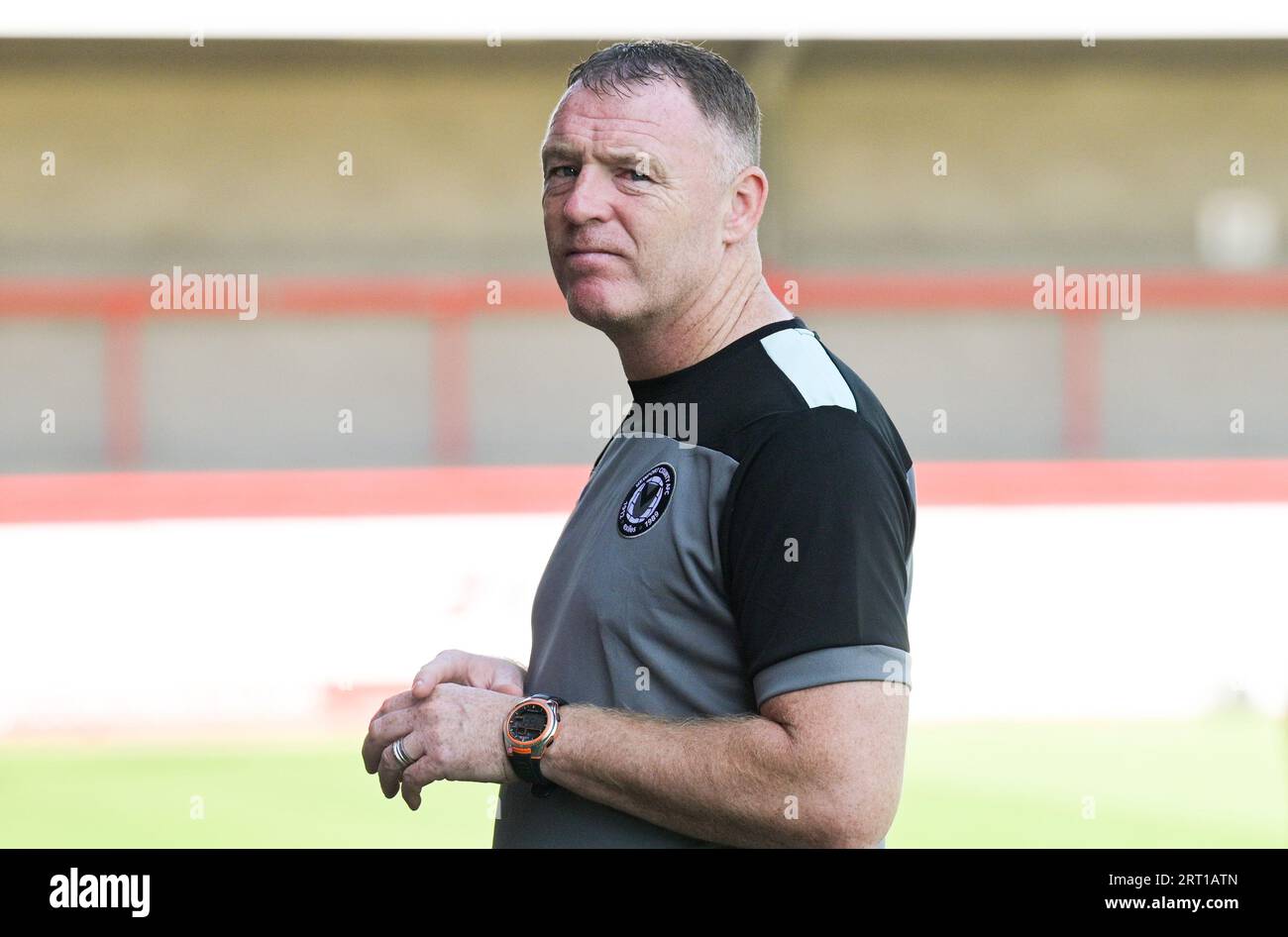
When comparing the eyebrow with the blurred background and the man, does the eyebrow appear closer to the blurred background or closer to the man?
the man

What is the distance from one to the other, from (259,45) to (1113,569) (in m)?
6.25

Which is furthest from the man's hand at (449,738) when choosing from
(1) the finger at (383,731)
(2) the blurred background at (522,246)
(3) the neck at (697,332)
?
(2) the blurred background at (522,246)

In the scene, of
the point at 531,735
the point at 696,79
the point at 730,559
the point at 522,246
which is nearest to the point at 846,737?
the point at 730,559

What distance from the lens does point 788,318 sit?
4.83 ft

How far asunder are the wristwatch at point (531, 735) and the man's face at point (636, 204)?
0.38m

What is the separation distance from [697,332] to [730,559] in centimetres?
29

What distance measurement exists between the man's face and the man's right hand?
0.39 meters

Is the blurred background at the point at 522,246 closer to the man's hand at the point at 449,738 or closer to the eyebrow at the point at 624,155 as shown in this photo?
the eyebrow at the point at 624,155

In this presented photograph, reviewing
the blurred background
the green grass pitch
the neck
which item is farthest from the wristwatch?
the blurred background

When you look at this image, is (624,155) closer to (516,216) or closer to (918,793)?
(918,793)

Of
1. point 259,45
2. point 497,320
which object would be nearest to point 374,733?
point 497,320

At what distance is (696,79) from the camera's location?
1417mm

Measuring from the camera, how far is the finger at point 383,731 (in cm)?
138

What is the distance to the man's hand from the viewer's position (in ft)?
4.34
